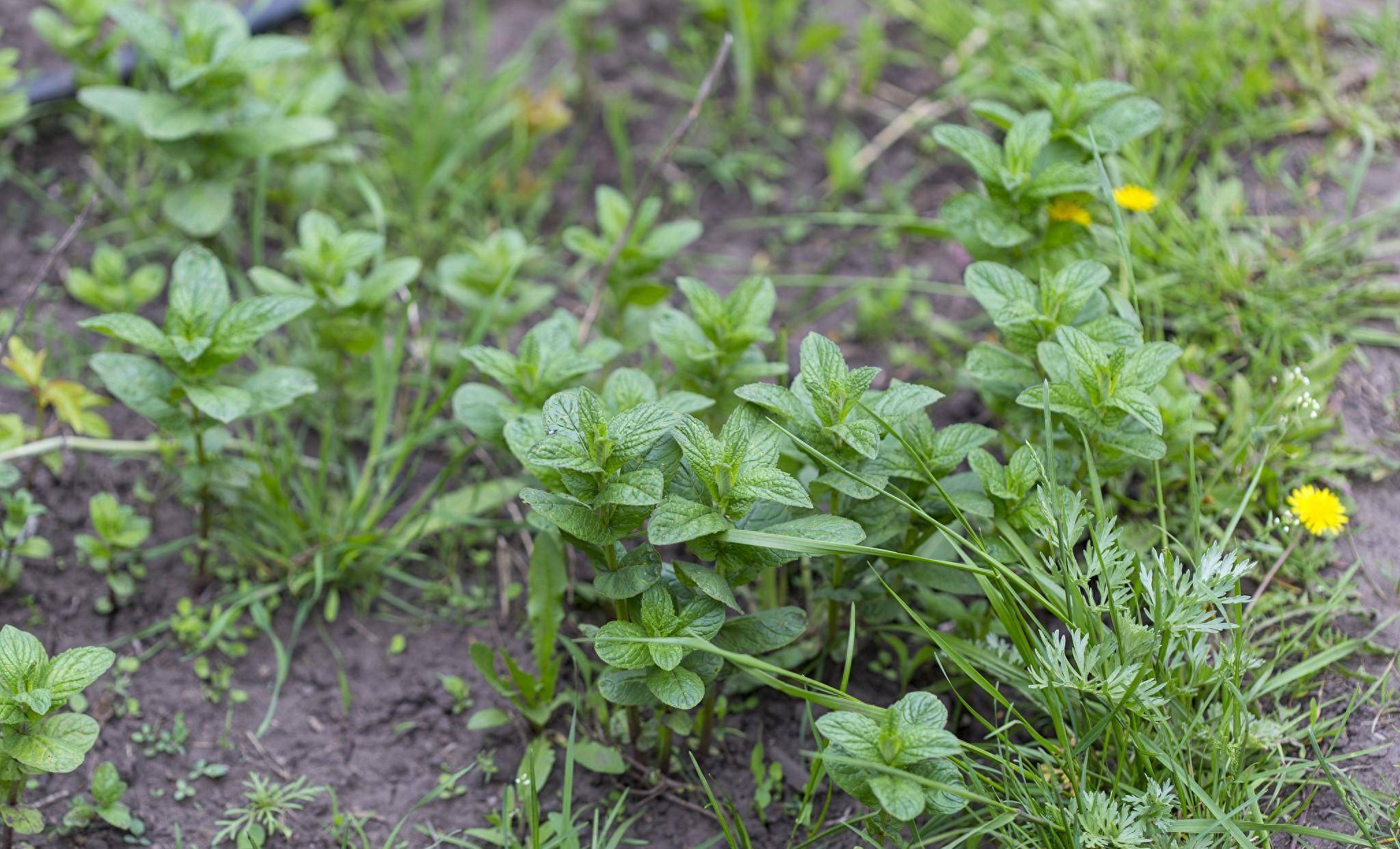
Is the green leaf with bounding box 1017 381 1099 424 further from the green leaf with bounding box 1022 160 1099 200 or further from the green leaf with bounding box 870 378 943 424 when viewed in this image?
the green leaf with bounding box 1022 160 1099 200

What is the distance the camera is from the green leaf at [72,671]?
5.77 feet

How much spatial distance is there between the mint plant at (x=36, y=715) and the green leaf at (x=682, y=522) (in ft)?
2.97

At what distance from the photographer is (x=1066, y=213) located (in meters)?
2.31

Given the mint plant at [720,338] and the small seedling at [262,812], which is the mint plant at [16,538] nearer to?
the small seedling at [262,812]

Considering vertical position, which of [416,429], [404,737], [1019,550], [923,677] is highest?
[1019,550]

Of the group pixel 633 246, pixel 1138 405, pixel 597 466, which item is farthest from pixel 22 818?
pixel 1138 405

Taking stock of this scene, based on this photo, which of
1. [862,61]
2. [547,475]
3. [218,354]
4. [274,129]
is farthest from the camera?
[862,61]

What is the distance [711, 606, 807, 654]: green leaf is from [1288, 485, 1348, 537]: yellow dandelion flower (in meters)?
0.96

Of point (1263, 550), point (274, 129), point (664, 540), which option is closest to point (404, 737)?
point (664, 540)

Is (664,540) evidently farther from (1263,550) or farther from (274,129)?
(274,129)

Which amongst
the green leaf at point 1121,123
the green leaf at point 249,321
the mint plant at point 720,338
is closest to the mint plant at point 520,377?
the mint plant at point 720,338

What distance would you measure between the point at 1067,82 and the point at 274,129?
1.81 m

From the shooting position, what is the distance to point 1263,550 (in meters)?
2.13

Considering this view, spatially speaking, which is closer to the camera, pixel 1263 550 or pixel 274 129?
pixel 1263 550
